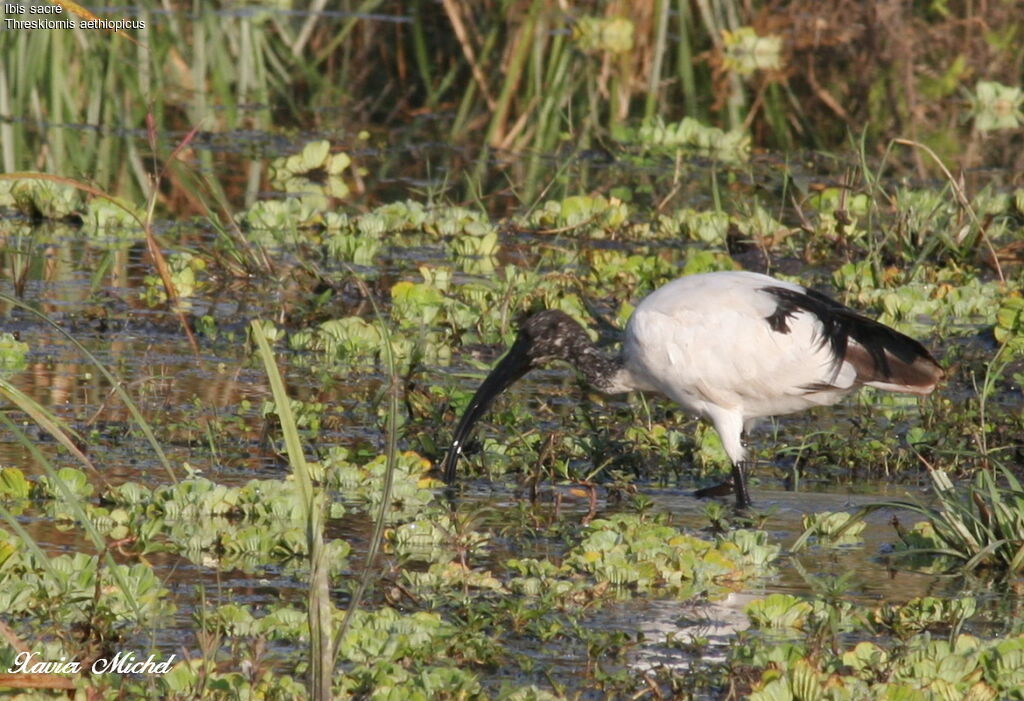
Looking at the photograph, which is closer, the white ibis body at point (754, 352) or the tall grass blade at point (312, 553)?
the tall grass blade at point (312, 553)

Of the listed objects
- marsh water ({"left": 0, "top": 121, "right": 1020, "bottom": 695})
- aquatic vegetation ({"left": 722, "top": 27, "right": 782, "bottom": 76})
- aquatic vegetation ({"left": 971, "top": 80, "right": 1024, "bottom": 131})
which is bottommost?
aquatic vegetation ({"left": 722, "top": 27, "right": 782, "bottom": 76})

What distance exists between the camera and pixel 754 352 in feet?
21.9

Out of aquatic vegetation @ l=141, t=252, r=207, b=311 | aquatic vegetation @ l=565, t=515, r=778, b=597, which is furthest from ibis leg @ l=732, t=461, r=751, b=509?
aquatic vegetation @ l=141, t=252, r=207, b=311

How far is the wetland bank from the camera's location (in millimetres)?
4508

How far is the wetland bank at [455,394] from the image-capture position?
4.51 metres

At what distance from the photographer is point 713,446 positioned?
7027 mm

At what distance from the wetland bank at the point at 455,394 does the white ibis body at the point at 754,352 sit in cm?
24

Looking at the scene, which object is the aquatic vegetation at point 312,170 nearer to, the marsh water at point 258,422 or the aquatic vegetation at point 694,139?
the marsh water at point 258,422

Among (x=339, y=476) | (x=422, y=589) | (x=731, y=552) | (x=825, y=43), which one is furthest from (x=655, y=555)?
(x=825, y=43)

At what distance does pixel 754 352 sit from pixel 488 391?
0.97 meters

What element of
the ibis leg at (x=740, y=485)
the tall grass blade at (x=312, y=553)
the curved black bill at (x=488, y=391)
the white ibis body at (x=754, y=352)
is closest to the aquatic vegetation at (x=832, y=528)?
the ibis leg at (x=740, y=485)

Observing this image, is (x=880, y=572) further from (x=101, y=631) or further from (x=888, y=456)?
(x=101, y=631)

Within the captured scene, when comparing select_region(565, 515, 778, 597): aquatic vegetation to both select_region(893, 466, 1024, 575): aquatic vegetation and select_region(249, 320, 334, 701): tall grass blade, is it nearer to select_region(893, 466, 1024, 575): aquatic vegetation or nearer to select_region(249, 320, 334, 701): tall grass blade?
select_region(893, 466, 1024, 575): aquatic vegetation

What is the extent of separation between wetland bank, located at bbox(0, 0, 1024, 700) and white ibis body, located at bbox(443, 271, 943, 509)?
24cm
